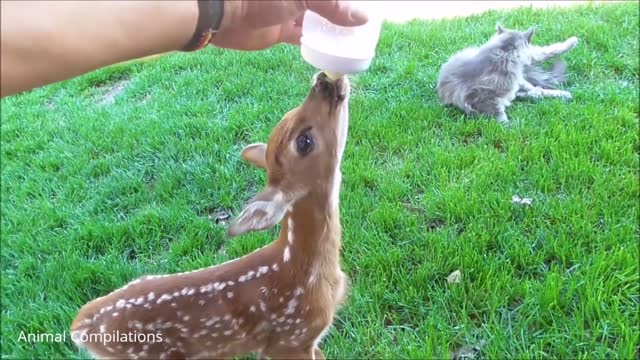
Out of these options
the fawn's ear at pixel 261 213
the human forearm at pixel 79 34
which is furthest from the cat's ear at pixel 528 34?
the human forearm at pixel 79 34

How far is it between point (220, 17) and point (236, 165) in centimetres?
165

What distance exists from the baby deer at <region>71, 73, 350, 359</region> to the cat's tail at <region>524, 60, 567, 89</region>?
2.36 meters

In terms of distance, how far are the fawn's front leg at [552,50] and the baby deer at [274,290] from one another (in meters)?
2.54

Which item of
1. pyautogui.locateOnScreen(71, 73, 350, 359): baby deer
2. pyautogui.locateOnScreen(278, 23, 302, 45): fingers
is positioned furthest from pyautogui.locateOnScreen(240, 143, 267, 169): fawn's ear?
pyautogui.locateOnScreen(278, 23, 302, 45): fingers

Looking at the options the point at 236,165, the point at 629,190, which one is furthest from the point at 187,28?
the point at 629,190

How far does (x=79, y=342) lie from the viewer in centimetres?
205

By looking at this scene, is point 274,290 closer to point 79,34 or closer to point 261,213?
point 261,213

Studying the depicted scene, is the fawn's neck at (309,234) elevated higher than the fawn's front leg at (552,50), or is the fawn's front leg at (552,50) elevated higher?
the fawn's neck at (309,234)

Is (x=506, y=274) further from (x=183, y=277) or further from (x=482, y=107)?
(x=482, y=107)

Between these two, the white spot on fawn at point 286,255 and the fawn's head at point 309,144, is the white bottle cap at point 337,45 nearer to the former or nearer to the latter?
the fawn's head at point 309,144

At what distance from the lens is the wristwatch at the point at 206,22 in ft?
5.92

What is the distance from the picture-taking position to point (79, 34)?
1.65 metres

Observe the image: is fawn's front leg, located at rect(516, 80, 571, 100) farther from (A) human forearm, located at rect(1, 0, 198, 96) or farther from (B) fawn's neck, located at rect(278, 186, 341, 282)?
(A) human forearm, located at rect(1, 0, 198, 96)

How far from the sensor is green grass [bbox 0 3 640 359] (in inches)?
98.3
